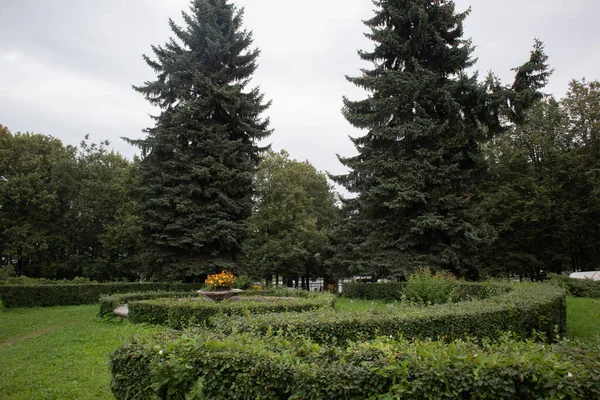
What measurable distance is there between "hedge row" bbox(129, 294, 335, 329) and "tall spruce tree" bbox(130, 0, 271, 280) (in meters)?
7.72

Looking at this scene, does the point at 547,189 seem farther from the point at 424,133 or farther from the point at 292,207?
the point at 292,207

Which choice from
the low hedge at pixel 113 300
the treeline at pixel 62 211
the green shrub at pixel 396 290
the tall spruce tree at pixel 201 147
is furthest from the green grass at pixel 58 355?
the treeline at pixel 62 211

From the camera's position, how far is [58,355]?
295 inches

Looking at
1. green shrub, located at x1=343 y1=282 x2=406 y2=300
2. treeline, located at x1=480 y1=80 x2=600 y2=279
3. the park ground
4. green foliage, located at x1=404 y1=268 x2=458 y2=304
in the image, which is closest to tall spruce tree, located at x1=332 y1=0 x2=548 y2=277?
green shrub, located at x1=343 y1=282 x2=406 y2=300

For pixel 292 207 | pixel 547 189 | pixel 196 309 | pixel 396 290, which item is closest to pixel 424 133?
pixel 396 290

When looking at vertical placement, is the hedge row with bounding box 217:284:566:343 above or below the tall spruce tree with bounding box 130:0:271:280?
below

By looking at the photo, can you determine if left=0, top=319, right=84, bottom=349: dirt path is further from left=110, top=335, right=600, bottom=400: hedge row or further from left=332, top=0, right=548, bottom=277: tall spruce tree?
left=332, top=0, right=548, bottom=277: tall spruce tree

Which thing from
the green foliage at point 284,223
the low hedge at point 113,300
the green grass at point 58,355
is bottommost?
the green grass at point 58,355

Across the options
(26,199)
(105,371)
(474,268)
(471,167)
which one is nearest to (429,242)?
(474,268)

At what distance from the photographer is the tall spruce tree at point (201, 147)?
1875 cm

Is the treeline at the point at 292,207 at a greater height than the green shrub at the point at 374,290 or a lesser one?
greater

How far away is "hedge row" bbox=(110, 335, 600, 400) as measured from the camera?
2994 mm

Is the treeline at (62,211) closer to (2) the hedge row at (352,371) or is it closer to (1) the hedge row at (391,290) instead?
(1) the hedge row at (391,290)

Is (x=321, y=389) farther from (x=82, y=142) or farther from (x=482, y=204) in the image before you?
(x=82, y=142)
